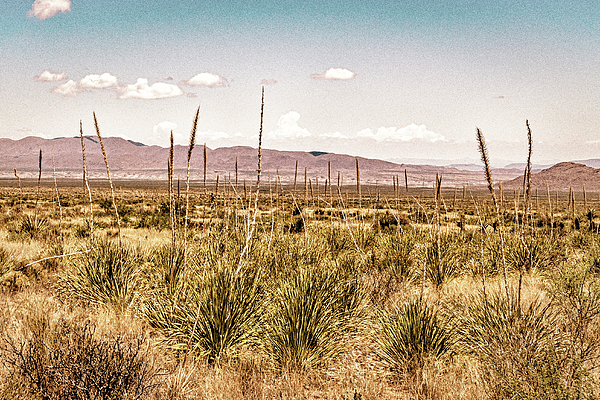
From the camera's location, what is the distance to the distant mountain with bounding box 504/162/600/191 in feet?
480

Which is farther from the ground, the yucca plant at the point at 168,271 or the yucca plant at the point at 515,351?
the yucca plant at the point at 168,271

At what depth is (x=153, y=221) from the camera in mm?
23203

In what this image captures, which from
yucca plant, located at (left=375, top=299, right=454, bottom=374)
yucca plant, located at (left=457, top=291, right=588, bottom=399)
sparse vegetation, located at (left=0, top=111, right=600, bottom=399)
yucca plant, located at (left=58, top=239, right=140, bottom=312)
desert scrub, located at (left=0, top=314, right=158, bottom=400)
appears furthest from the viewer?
yucca plant, located at (left=58, top=239, right=140, bottom=312)

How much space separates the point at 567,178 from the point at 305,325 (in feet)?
582

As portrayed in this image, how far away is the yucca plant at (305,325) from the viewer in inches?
195

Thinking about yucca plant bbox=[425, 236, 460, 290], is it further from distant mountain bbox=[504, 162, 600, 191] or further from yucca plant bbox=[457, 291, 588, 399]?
distant mountain bbox=[504, 162, 600, 191]

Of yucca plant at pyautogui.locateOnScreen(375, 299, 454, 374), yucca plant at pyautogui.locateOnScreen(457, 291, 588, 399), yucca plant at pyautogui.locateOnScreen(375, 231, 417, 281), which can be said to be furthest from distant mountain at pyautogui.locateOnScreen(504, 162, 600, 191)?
yucca plant at pyautogui.locateOnScreen(375, 299, 454, 374)

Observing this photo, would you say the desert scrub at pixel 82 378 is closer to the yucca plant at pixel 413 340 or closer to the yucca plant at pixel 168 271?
the yucca plant at pixel 168 271

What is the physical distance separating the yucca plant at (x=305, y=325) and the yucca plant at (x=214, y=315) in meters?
0.29

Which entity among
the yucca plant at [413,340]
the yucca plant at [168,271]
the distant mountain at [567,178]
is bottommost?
the yucca plant at [413,340]

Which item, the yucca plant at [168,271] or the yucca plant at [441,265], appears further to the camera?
the yucca plant at [441,265]

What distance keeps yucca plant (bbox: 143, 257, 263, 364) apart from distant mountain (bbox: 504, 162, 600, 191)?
154 m

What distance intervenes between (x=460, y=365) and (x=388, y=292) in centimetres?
284

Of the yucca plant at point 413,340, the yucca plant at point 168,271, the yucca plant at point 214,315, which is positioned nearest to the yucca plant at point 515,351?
the yucca plant at point 413,340
